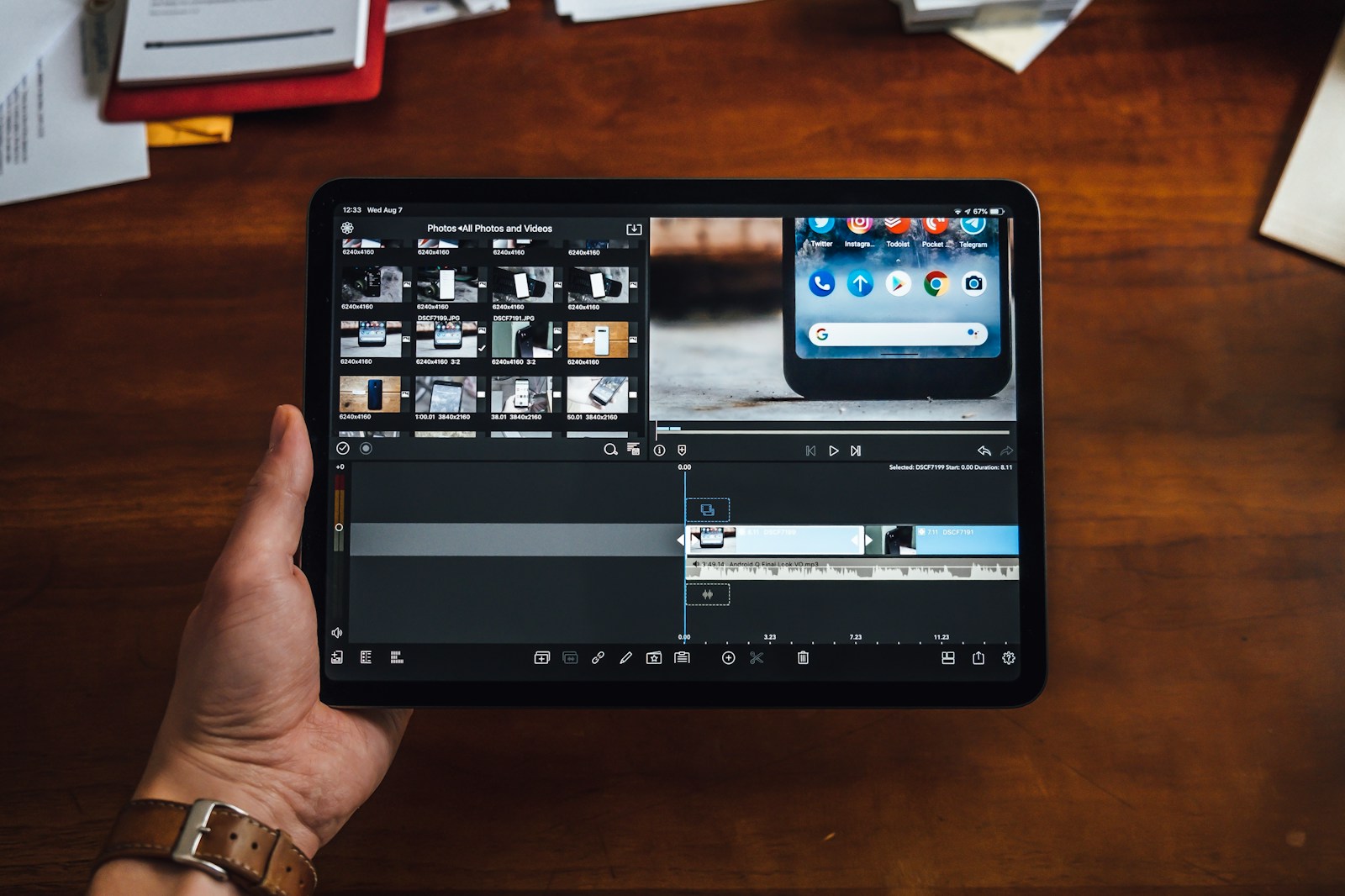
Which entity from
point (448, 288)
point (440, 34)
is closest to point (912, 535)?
point (448, 288)

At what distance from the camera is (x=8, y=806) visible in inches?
30.1

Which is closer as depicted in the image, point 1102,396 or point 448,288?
point 448,288

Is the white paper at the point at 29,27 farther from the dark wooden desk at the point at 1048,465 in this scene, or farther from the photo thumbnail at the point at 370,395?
the photo thumbnail at the point at 370,395

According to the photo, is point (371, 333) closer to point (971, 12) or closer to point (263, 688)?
point (263, 688)

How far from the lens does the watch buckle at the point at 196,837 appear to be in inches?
24.4

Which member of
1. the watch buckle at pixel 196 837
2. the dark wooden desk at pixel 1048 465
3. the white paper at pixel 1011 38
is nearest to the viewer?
the watch buckle at pixel 196 837

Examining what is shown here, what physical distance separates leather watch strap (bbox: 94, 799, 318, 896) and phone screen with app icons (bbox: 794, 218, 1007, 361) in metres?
0.57

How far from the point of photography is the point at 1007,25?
34.2 inches

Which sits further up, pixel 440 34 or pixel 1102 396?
pixel 440 34

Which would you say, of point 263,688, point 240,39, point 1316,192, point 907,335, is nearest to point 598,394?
point 907,335

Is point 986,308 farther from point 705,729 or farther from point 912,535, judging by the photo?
point 705,729

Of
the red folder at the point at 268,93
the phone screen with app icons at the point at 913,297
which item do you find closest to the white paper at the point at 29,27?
the red folder at the point at 268,93

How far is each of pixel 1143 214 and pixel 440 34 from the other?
0.76 metres

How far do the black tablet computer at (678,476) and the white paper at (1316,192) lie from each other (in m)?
0.38
